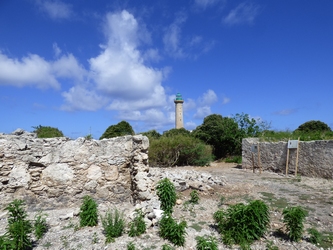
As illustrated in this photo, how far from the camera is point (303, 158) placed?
10328 millimetres

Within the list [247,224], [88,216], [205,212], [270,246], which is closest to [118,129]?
[205,212]

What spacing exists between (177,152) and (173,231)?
1065cm

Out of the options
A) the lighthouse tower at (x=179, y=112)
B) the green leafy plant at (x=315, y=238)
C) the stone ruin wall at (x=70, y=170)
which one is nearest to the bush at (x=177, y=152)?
the stone ruin wall at (x=70, y=170)

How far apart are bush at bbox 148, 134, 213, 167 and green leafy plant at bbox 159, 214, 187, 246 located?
9.77 metres

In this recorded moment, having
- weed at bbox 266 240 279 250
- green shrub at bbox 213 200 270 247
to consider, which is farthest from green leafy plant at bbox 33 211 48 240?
weed at bbox 266 240 279 250

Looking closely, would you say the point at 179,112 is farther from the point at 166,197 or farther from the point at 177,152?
the point at 166,197

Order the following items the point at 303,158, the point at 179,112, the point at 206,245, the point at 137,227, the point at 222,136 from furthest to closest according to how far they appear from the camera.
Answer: the point at 179,112 < the point at 222,136 < the point at 303,158 < the point at 137,227 < the point at 206,245

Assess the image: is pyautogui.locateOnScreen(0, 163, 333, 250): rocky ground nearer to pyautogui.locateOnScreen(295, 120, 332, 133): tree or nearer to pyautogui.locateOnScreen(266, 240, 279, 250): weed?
pyautogui.locateOnScreen(266, 240, 279, 250): weed

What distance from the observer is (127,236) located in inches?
169

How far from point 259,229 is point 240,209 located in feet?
1.42

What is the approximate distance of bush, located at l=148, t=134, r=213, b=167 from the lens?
14188 millimetres

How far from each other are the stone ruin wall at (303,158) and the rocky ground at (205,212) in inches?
32.3

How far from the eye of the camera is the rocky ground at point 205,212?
4.11m

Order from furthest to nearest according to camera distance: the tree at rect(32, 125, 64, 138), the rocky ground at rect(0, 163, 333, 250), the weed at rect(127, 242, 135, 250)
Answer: the tree at rect(32, 125, 64, 138) → the rocky ground at rect(0, 163, 333, 250) → the weed at rect(127, 242, 135, 250)
